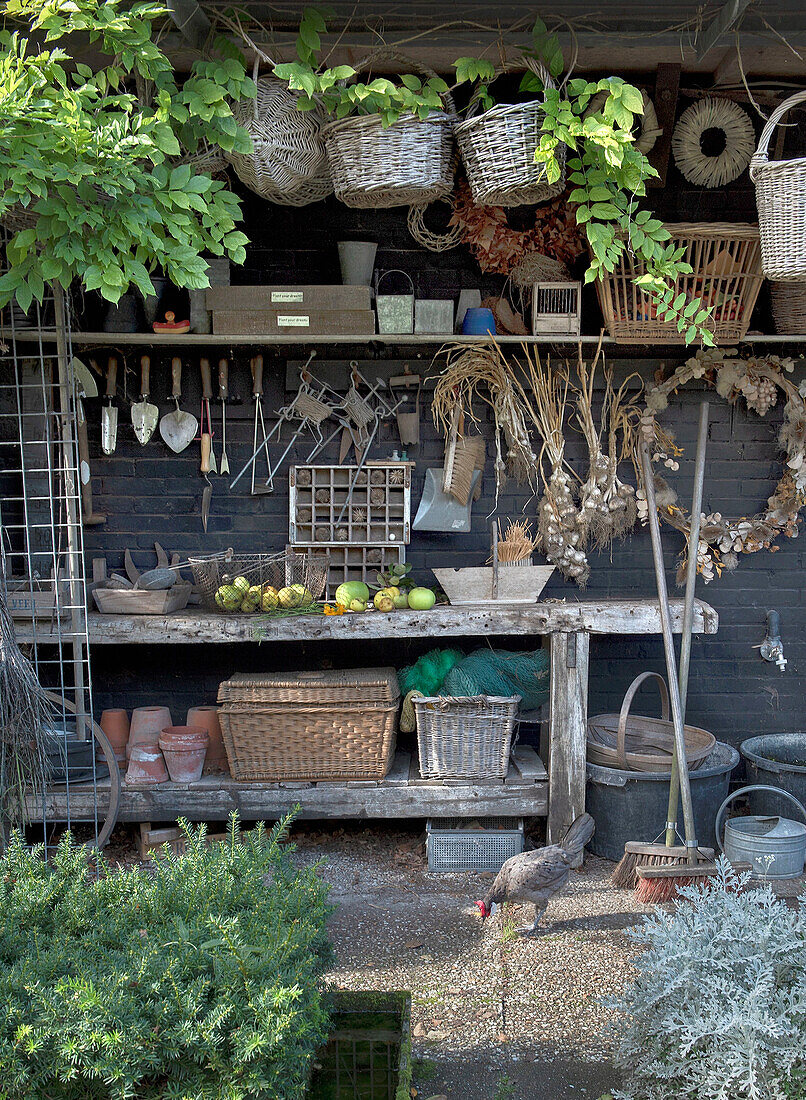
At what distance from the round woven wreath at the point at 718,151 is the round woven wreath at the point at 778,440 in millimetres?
887

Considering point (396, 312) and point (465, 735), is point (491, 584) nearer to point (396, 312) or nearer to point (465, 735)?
point (465, 735)

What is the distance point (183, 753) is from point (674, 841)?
2.24m

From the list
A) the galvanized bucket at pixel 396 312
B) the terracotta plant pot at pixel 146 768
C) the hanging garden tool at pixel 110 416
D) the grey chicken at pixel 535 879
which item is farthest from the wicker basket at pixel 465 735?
the hanging garden tool at pixel 110 416

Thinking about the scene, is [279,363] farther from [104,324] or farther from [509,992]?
[509,992]

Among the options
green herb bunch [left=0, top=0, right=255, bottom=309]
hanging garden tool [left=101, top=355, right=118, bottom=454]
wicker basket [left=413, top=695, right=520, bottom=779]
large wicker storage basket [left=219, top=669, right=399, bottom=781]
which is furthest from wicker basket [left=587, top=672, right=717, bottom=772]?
hanging garden tool [left=101, top=355, right=118, bottom=454]

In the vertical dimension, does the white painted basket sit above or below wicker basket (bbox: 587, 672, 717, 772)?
above

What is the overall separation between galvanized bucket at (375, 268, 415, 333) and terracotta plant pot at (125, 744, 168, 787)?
2337 millimetres

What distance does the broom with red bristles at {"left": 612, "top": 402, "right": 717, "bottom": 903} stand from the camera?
3.70 meters

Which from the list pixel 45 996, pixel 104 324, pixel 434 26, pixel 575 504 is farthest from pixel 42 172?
pixel 575 504

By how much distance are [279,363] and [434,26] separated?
1.78 meters

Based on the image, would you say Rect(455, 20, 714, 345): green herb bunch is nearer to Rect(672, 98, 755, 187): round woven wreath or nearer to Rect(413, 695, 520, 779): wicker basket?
Rect(672, 98, 755, 187): round woven wreath

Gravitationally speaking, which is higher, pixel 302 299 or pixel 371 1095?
pixel 302 299

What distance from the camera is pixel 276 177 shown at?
3934 millimetres

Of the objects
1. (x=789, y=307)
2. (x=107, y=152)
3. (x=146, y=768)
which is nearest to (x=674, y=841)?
(x=146, y=768)
